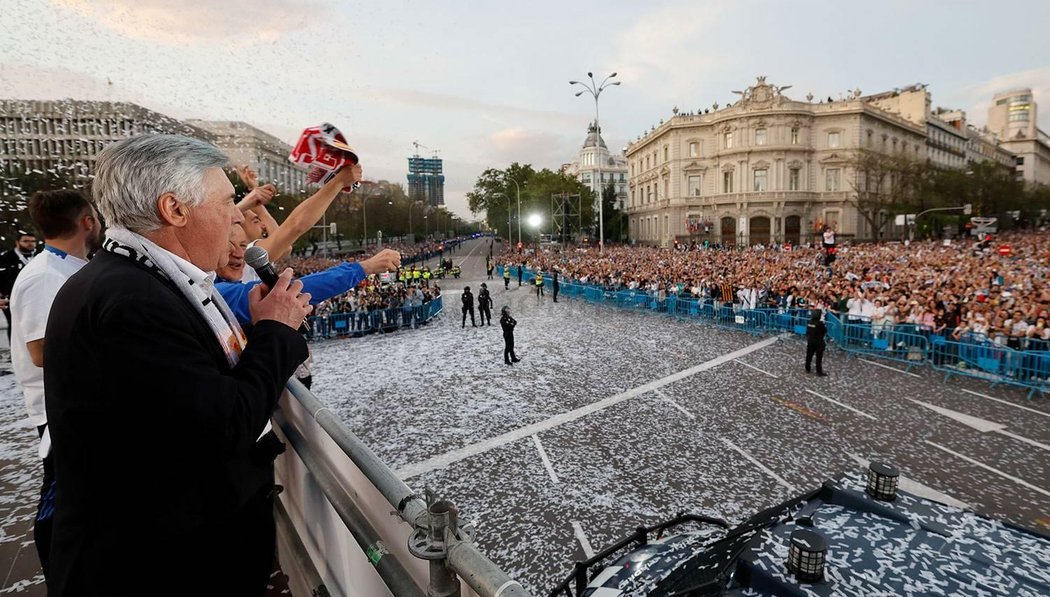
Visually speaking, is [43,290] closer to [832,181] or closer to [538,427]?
[538,427]

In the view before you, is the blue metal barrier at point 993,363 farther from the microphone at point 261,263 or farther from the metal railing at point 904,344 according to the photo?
the microphone at point 261,263

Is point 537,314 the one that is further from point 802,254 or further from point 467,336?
point 802,254

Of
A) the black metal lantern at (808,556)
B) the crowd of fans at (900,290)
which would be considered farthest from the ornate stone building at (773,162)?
the black metal lantern at (808,556)

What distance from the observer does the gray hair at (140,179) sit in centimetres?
144

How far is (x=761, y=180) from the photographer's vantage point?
67.7 metres

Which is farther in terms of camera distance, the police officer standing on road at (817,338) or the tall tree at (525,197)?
the tall tree at (525,197)

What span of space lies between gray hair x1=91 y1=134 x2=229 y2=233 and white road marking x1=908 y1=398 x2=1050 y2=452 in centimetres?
1092

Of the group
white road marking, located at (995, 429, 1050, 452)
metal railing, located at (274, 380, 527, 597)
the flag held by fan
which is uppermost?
the flag held by fan

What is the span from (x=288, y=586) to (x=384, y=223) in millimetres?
75701

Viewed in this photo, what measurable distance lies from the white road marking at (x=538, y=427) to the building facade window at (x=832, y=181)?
2610 inches

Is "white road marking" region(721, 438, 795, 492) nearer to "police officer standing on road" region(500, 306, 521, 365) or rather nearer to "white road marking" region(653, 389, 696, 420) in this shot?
"white road marking" region(653, 389, 696, 420)

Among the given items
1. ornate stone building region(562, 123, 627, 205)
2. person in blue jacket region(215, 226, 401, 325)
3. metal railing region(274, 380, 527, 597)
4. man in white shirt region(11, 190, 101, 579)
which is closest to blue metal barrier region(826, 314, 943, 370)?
person in blue jacket region(215, 226, 401, 325)

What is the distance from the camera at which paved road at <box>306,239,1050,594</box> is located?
6035mm

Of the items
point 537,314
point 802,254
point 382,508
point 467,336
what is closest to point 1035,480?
point 382,508
